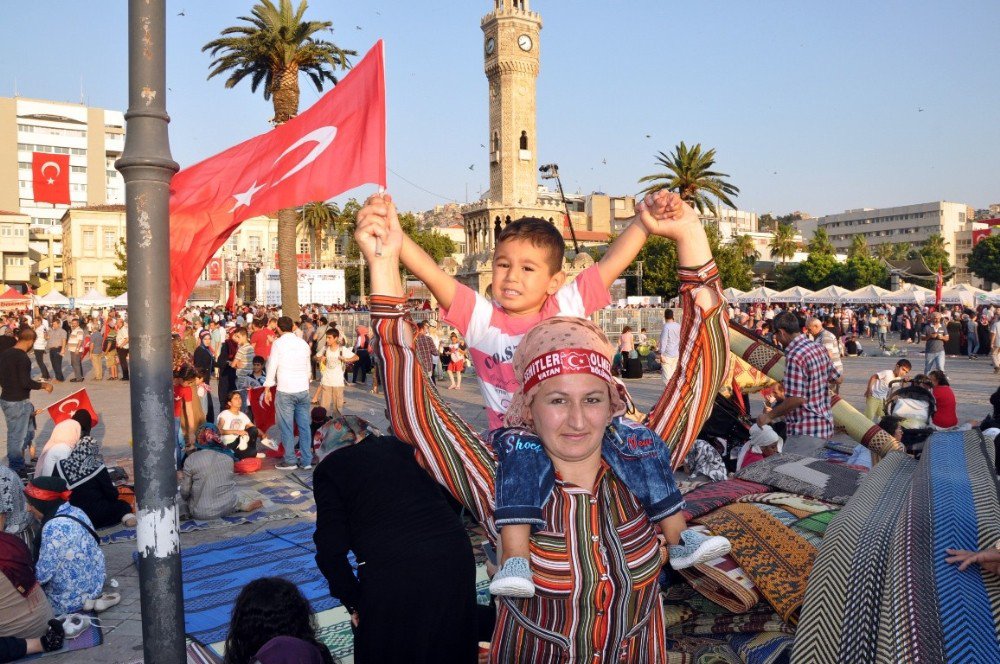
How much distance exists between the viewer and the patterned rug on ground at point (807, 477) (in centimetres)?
431

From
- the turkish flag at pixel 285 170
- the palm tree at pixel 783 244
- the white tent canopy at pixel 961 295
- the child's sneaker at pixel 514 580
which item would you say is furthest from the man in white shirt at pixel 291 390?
the palm tree at pixel 783 244

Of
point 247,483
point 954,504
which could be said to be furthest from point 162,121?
point 247,483

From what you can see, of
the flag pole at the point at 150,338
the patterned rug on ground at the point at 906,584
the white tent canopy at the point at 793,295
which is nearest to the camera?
the patterned rug on ground at the point at 906,584

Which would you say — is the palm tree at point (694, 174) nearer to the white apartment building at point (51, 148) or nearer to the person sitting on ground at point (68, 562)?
the person sitting on ground at point (68, 562)

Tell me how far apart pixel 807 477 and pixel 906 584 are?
1772 millimetres

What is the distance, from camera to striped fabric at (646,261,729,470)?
2238mm

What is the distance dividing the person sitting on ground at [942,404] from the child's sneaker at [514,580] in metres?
9.17

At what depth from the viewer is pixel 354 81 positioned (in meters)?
4.18

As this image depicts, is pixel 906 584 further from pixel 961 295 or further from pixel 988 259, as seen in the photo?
pixel 988 259

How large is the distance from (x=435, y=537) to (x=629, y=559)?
3.41ft

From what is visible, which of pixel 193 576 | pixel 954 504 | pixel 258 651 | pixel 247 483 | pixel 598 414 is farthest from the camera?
pixel 247 483

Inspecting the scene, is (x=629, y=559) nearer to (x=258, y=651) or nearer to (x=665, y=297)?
(x=258, y=651)

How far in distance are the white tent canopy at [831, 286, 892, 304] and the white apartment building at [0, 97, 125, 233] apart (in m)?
93.6

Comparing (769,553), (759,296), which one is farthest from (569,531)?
(759,296)
